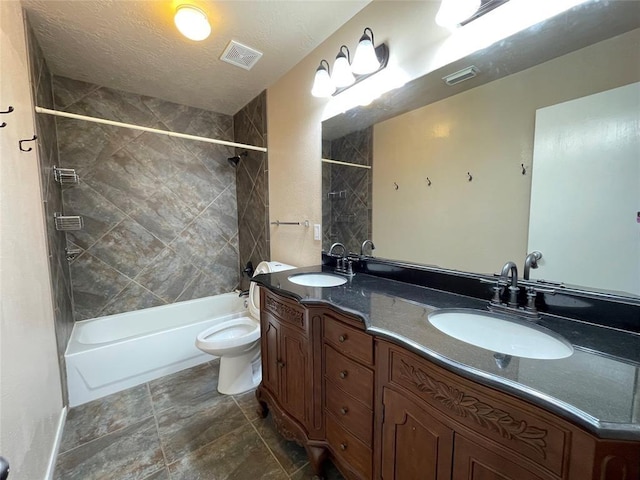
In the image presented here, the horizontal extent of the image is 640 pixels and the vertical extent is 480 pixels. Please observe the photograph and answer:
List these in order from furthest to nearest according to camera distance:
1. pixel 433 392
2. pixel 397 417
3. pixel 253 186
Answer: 1. pixel 253 186
2. pixel 397 417
3. pixel 433 392

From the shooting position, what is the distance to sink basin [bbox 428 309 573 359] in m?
0.80

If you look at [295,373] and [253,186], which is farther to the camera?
[253,186]

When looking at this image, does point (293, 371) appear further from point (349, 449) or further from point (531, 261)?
point (531, 261)

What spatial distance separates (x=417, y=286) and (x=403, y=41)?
1.26m

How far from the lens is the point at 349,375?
1.02m

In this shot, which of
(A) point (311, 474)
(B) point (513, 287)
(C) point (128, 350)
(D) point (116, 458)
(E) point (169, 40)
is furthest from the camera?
(C) point (128, 350)

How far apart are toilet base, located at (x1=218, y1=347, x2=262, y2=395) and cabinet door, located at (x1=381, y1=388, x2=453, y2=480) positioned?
125 cm

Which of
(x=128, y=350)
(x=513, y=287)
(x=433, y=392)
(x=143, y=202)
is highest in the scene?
(x=143, y=202)

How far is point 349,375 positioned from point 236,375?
1217 mm

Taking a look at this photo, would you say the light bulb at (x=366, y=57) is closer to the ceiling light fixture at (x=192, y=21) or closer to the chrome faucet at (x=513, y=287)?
the ceiling light fixture at (x=192, y=21)

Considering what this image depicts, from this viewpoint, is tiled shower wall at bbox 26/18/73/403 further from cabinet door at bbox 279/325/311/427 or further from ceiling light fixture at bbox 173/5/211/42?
cabinet door at bbox 279/325/311/427

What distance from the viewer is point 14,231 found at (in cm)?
105

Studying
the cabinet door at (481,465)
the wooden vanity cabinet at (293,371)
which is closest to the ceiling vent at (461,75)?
the wooden vanity cabinet at (293,371)

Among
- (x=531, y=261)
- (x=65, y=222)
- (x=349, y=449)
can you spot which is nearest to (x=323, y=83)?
(x=531, y=261)
